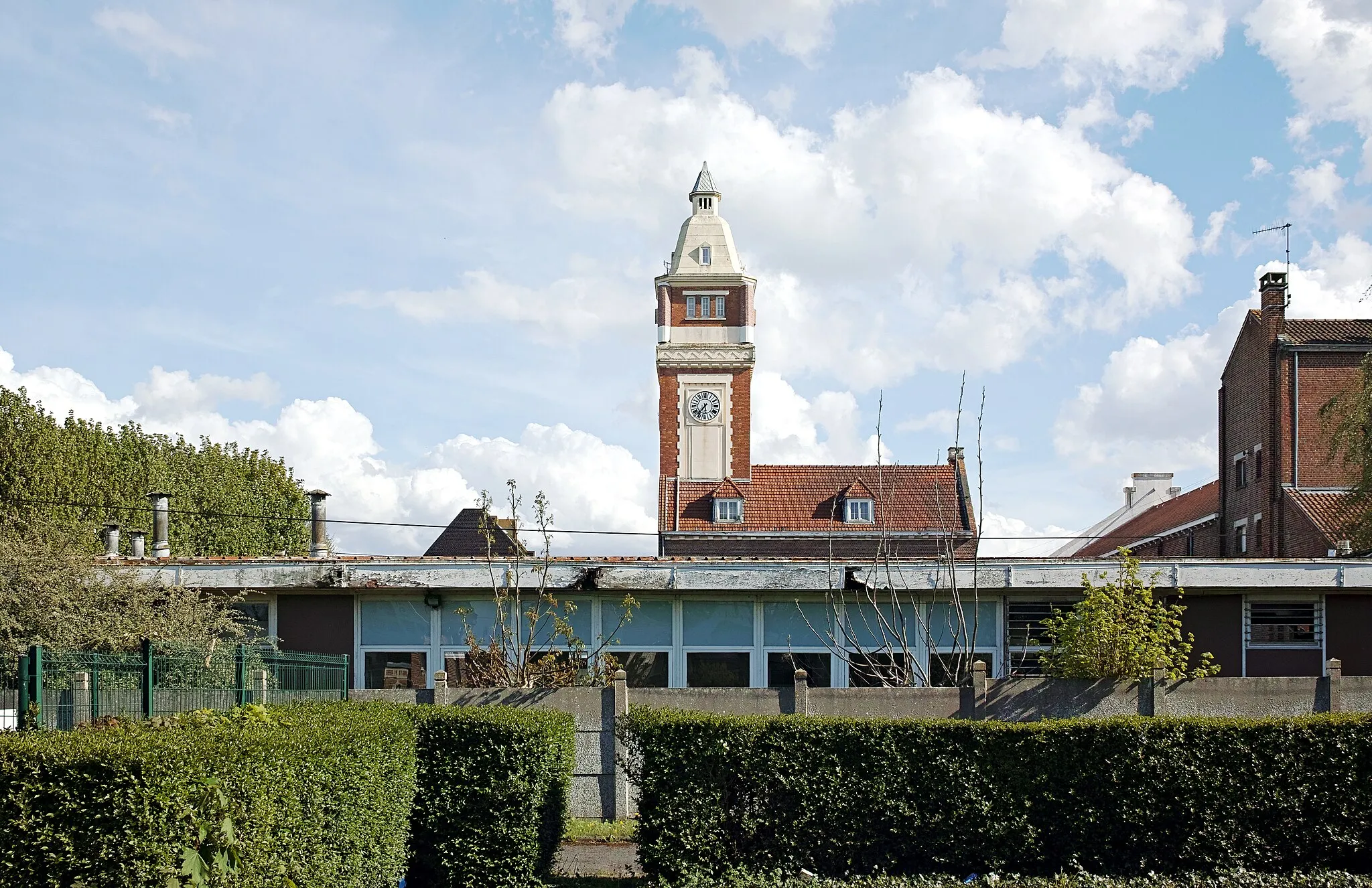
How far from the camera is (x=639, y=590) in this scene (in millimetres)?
19625

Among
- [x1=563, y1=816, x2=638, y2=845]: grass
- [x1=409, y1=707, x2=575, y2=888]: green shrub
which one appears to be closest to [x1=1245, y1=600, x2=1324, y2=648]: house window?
[x1=563, y1=816, x2=638, y2=845]: grass

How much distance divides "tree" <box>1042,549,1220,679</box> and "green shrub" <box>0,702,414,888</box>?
29.1 ft

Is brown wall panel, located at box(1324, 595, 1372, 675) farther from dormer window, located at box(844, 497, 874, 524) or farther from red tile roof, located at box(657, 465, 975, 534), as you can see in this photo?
dormer window, located at box(844, 497, 874, 524)

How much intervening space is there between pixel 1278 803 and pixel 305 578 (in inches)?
549

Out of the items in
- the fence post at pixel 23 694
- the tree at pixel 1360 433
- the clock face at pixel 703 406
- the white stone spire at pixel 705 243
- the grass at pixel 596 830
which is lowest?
the grass at pixel 596 830

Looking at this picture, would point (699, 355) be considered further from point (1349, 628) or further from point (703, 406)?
point (1349, 628)

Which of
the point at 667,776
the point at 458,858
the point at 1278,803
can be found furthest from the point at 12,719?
the point at 1278,803

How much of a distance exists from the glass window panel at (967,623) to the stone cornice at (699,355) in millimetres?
36904

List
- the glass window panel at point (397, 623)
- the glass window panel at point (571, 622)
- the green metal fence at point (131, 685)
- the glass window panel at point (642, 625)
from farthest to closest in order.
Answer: the glass window panel at point (397, 623) → the glass window panel at point (642, 625) → the glass window panel at point (571, 622) → the green metal fence at point (131, 685)

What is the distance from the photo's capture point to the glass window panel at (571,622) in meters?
19.5

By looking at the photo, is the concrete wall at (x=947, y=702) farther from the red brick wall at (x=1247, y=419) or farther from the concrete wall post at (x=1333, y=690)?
the red brick wall at (x=1247, y=419)

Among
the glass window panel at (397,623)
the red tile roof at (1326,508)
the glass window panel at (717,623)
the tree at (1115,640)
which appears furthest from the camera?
the red tile roof at (1326,508)

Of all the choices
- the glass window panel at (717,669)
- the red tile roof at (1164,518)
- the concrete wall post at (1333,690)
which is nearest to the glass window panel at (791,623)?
the glass window panel at (717,669)

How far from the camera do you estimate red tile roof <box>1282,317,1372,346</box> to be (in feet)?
126
